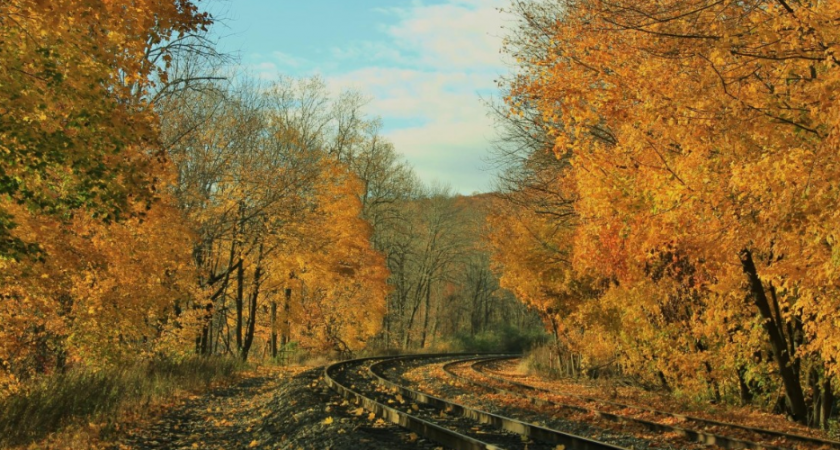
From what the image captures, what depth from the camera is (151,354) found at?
15078 mm

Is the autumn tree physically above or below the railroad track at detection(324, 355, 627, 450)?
above

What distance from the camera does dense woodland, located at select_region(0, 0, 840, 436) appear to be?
7383mm

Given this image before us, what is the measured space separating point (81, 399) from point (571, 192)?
1239cm

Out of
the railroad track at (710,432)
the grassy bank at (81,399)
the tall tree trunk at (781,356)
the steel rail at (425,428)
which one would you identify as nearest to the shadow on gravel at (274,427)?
the steel rail at (425,428)

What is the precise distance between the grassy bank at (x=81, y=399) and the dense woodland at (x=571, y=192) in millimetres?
519

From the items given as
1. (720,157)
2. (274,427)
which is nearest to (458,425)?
(274,427)

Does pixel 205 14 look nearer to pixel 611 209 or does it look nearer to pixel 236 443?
pixel 236 443

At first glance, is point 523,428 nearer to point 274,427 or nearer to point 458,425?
point 458,425

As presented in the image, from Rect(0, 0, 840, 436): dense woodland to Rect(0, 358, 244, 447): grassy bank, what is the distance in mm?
519

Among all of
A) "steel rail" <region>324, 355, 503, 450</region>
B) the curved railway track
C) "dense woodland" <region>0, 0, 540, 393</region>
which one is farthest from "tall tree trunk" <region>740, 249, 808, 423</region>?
"dense woodland" <region>0, 0, 540, 393</region>

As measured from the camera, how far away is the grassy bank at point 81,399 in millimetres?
9570

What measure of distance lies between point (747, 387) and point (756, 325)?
2.72 metres

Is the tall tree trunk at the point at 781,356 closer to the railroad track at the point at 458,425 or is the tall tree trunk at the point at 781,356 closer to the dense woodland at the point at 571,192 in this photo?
the dense woodland at the point at 571,192

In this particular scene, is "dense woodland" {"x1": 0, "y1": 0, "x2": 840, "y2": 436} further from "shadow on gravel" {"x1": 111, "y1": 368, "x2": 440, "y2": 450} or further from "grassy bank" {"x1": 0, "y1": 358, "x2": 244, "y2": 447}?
"shadow on gravel" {"x1": 111, "y1": 368, "x2": 440, "y2": 450}
